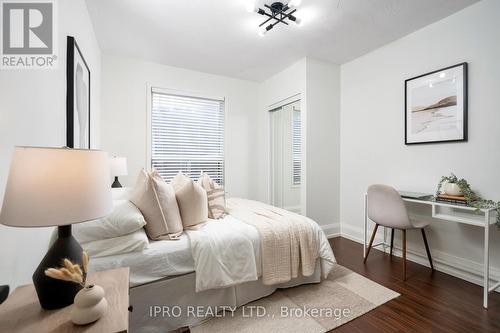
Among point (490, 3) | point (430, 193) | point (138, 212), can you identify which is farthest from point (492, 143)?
point (138, 212)

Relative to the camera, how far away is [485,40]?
6.63 feet

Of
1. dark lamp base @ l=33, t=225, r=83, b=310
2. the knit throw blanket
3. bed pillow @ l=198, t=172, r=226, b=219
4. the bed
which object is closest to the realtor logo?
dark lamp base @ l=33, t=225, r=83, b=310

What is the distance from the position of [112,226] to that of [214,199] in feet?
3.38

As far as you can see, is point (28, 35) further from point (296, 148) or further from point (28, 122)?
point (296, 148)

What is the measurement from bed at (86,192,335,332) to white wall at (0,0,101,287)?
351mm

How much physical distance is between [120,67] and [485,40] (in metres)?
4.14

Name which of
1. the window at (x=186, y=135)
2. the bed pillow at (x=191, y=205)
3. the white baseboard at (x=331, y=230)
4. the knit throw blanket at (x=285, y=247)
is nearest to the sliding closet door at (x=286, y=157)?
the white baseboard at (x=331, y=230)

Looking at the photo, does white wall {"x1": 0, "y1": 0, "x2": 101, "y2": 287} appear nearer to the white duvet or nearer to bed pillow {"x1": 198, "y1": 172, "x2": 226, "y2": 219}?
the white duvet

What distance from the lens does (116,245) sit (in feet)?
4.67

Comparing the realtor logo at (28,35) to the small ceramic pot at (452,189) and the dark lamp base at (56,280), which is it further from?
the small ceramic pot at (452,189)

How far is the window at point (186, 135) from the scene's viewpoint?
11.2ft

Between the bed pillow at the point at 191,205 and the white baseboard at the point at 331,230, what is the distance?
211 cm

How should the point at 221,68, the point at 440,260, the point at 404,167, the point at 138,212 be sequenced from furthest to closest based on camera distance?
1. the point at 221,68
2. the point at 404,167
3. the point at 440,260
4. the point at 138,212

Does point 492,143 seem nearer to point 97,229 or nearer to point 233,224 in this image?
point 233,224
